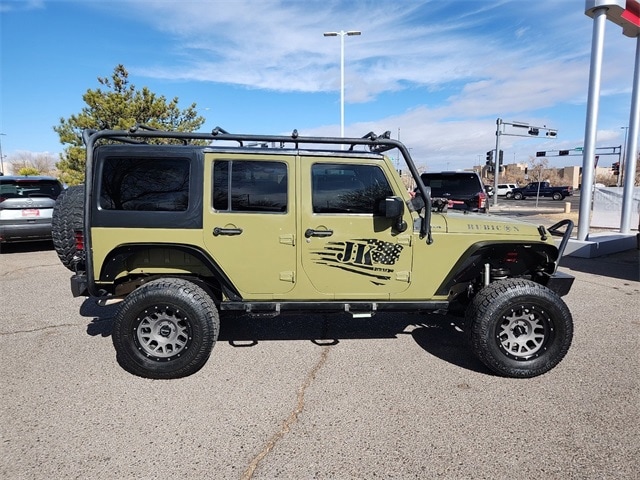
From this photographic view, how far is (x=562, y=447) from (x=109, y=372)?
138 inches

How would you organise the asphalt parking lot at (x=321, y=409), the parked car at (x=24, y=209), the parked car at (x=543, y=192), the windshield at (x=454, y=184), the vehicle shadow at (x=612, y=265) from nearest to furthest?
1. the asphalt parking lot at (x=321, y=409)
2. the vehicle shadow at (x=612, y=265)
3. the parked car at (x=24, y=209)
4. the windshield at (x=454, y=184)
5. the parked car at (x=543, y=192)

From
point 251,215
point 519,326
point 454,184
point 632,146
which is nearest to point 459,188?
point 454,184

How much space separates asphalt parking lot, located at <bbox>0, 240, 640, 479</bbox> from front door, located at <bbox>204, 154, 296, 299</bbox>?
981mm

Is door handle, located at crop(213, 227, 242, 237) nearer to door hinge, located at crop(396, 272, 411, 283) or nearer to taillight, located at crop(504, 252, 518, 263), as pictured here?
door hinge, located at crop(396, 272, 411, 283)

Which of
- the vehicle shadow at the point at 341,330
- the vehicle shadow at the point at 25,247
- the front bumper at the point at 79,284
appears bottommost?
the vehicle shadow at the point at 341,330

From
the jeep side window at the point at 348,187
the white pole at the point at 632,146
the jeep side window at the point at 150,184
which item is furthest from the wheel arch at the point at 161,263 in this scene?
the white pole at the point at 632,146

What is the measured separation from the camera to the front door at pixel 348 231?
3.48m

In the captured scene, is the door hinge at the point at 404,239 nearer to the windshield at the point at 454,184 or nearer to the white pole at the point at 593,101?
the windshield at the point at 454,184

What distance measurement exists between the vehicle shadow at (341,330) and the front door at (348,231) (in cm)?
93

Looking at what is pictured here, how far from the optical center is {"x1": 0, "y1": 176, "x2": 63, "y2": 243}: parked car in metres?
8.32

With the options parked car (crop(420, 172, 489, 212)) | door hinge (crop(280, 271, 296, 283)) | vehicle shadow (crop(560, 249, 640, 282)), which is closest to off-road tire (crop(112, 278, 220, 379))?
door hinge (crop(280, 271, 296, 283))

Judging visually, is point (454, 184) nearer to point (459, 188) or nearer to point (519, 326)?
point (459, 188)

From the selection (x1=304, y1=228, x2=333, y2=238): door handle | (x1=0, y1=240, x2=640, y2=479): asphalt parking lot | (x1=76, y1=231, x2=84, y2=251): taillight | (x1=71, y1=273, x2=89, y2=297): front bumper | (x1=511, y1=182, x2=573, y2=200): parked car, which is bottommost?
(x1=0, y1=240, x2=640, y2=479): asphalt parking lot

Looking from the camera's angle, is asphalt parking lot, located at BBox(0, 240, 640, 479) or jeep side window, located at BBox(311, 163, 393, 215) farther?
jeep side window, located at BBox(311, 163, 393, 215)
